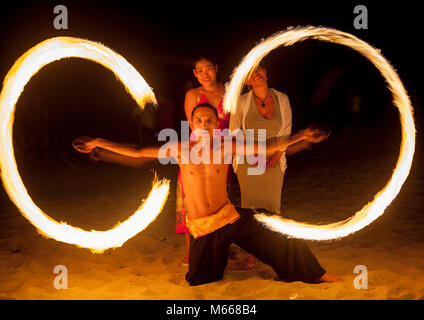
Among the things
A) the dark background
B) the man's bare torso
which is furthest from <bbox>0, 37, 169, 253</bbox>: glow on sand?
the dark background

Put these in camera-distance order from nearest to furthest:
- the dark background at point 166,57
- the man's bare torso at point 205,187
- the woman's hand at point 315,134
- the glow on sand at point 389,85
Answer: the woman's hand at point 315,134, the man's bare torso at point 205,187, the glow on sand at point 389,85, the dark background at point 166,57

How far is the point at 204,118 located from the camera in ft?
13.1

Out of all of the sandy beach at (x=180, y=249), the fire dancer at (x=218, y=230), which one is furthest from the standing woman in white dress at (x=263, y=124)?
the sandy beach at (x=180, y=249)

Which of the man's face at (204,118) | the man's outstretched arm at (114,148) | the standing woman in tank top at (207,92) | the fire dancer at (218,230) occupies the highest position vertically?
the standing woman in tank top at (207,92)

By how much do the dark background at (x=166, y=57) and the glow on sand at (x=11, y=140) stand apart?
216 inches

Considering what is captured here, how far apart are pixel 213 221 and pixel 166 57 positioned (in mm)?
10172

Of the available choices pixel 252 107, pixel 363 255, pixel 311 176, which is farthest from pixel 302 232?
pixel 311 176

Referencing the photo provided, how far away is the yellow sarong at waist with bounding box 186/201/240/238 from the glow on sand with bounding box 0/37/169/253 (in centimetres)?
66

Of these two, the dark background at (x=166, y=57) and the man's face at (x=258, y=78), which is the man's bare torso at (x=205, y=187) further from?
the dark background at (x=166, y=57)

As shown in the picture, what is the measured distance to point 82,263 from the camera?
4.93 metres

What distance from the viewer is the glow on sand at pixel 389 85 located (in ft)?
14.6

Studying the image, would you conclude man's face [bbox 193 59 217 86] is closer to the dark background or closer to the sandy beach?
the sandy beach

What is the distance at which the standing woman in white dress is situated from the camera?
4.52 metres

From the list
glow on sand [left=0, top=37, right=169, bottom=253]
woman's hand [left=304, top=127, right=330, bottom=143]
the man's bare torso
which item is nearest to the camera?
woman's hand [left=304, top=127, right=330, bottom=143]
